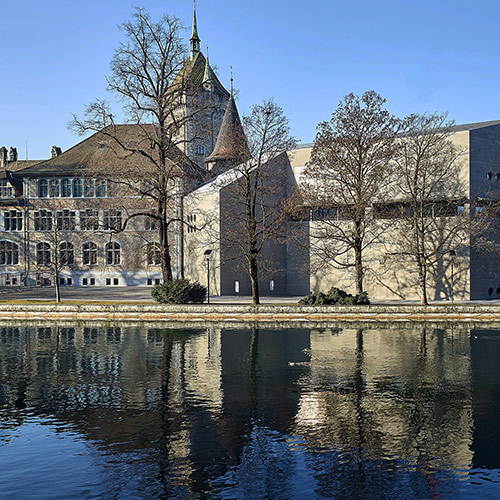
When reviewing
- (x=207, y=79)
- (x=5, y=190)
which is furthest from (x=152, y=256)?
(x=207, y=79)

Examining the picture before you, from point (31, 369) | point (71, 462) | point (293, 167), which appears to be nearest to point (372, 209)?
point (293, 167)

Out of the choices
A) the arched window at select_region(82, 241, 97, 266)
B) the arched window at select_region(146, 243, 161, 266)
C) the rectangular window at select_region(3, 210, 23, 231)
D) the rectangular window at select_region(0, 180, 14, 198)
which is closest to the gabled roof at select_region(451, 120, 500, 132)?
the arched window at select_region(146, 243, 161, 266)

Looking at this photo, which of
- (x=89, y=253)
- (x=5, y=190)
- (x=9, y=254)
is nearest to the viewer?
(x=89, y=253)

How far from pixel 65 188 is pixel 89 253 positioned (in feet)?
21.3

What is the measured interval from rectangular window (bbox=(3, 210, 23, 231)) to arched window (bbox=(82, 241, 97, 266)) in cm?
712

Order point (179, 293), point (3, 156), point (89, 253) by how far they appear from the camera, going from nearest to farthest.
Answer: point (179, 293)
point (89, 253)
point (3, 156)

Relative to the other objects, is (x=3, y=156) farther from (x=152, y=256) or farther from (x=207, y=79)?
(x=152, y=256)

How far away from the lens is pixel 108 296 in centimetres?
5000

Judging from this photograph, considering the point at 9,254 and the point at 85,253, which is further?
the point at 9,254

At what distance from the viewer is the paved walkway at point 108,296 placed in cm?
4453

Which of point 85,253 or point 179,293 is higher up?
point 85,253

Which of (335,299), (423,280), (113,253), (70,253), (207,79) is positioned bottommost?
(335,299)

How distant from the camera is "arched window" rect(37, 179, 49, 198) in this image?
64.0 meters

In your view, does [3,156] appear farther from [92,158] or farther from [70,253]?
[70,253]
